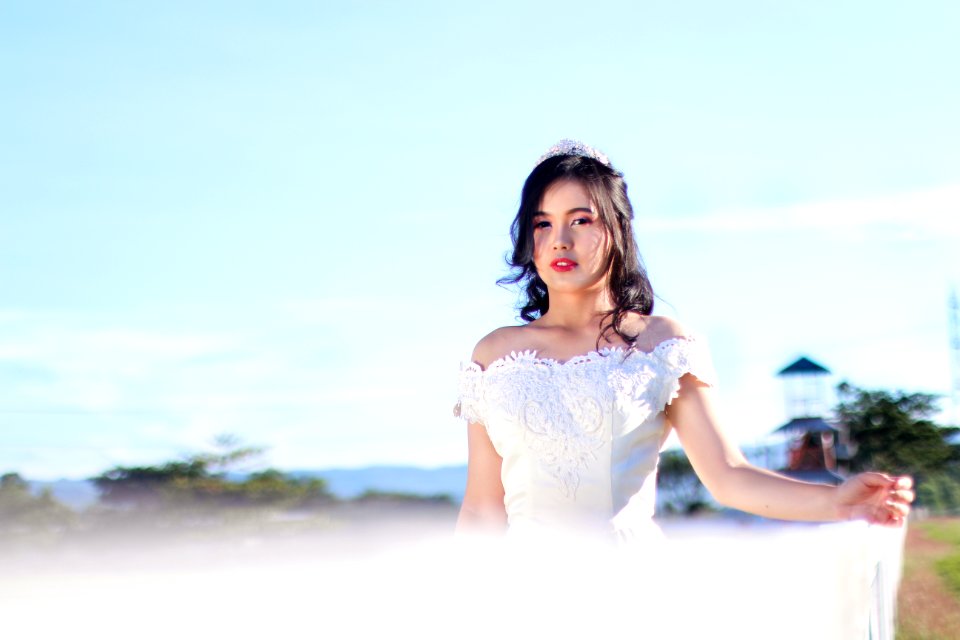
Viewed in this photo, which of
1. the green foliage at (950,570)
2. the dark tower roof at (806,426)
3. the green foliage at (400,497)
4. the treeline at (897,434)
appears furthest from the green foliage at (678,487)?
the green foliage at (950,570)

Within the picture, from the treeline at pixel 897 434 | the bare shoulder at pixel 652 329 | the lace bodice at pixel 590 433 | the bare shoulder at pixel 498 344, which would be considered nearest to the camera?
the lace bodice at pixel 590 433

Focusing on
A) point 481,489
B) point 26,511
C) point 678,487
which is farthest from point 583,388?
point 26,511

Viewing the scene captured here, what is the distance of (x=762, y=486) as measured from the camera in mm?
2543

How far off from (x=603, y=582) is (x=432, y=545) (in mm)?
374

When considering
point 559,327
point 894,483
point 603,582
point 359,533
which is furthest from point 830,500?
point 359,533

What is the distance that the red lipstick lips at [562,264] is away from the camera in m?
2.91

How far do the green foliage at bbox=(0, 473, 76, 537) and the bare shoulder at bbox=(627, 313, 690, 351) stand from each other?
4741 centimetres

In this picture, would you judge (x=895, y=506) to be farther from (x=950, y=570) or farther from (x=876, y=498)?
(x=950, y=570)

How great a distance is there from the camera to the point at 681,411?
2.86 meters

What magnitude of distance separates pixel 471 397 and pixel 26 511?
48052mm

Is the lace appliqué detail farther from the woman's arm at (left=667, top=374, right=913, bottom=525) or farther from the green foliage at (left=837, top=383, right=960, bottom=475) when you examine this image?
the green foliage at (left=837, top=383, right=960, bottom=475)

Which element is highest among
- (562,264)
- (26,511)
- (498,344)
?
(26,511)

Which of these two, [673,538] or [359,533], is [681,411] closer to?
[673,538]

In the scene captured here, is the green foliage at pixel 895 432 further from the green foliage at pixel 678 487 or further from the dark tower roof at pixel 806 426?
the dark tower roof at pixel 806 426
